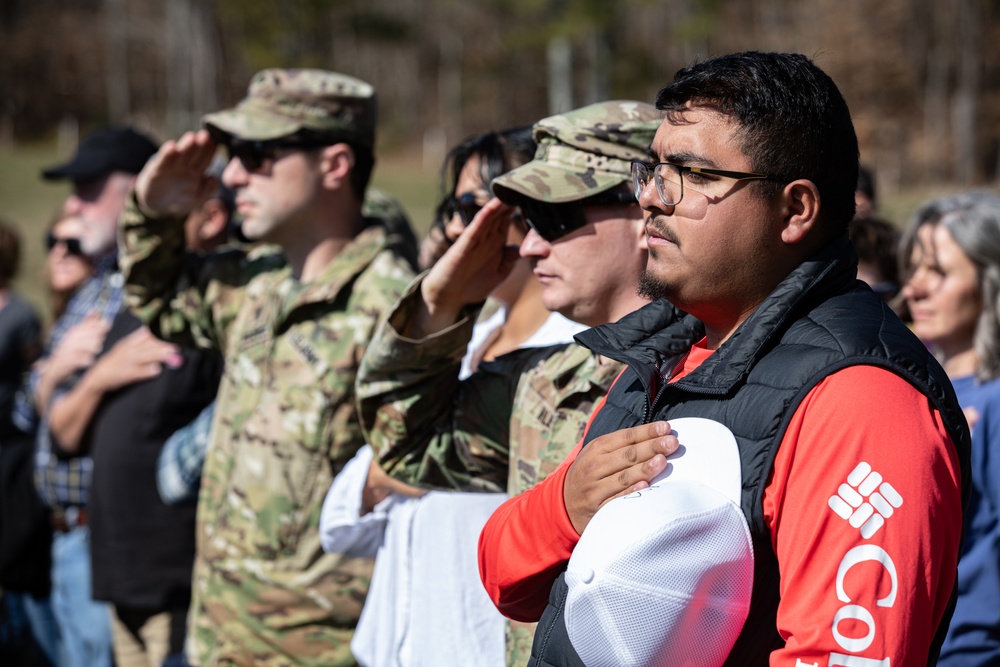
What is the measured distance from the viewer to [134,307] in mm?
3855

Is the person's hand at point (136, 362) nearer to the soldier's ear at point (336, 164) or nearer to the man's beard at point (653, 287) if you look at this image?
the soldier's ear at point (336, 164)

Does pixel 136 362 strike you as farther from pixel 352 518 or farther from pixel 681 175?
pixel 681 175

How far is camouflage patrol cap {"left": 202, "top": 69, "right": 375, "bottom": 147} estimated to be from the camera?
3537mm

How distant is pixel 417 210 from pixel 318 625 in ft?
68.3

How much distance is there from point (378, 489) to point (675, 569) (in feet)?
5.13

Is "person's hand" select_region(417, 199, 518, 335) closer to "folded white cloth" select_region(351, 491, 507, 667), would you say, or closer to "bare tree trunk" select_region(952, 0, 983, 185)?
→ "folded white cloth" select_region(351, 491, 507, 667)

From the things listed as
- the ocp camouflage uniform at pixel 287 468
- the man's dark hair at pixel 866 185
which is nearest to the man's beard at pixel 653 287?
the ocp camouflage uniform at pixel 287 468

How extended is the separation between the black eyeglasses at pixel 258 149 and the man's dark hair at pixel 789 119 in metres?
2.08

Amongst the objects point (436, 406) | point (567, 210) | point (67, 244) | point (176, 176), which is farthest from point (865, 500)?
point (67, 244)

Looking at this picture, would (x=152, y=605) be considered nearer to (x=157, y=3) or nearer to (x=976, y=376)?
(x=976, y=376)

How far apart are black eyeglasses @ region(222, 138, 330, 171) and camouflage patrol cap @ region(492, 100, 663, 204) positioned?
1325mm

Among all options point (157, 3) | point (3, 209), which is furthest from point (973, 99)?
point (157, 3)

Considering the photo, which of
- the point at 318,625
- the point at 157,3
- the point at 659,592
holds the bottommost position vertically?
the point at 157,3

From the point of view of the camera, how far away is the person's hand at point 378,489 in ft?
9.45
